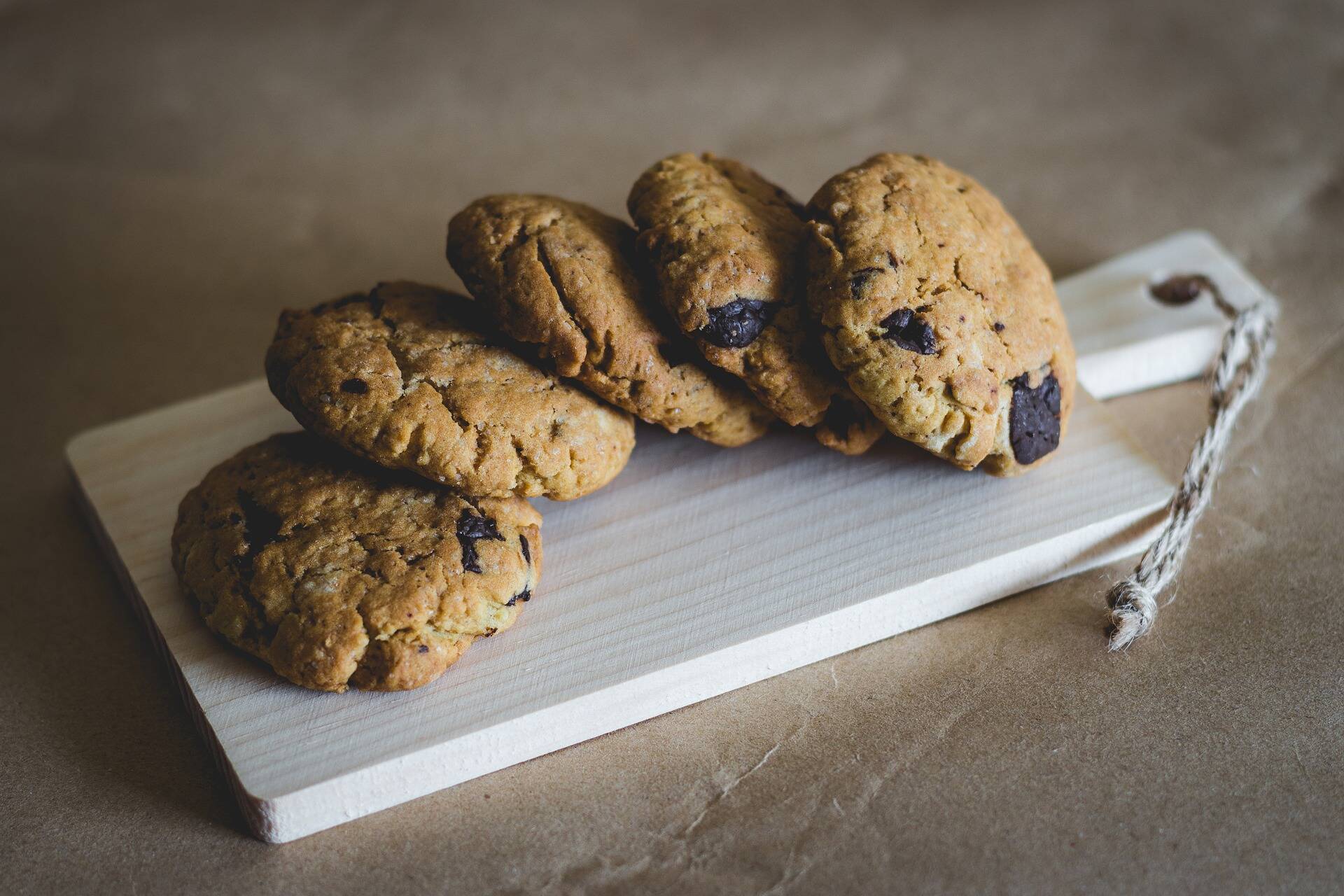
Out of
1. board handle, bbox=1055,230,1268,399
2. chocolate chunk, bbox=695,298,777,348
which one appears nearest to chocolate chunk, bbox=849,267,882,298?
chocolate chunk, bbox=695,298,777,348

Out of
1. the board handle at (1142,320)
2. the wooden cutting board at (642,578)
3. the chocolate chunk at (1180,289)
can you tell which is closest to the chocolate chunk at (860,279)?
the wooden cutting board at (642,578)

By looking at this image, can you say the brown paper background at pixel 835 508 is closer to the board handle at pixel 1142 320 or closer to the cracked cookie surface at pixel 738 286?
the board handle at pixel 1142 320

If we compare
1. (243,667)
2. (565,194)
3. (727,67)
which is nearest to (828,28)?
(727,67)

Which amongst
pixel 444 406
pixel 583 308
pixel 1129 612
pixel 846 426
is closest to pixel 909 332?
pixel 846 426

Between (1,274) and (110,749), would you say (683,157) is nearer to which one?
(110,749)

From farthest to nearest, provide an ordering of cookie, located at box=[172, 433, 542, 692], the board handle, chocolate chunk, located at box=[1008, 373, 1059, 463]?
the board handle < chocolate chunk, located at box=[1008, 373, 1059, 463] < cookie, located at box=[172, 433, 542, 692]

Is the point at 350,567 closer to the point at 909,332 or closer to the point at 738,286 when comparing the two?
the point at 738,286

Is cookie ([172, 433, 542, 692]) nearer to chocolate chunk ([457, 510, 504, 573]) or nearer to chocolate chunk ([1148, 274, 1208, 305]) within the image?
chocolate chunk ([457, 510, 504, 573])
